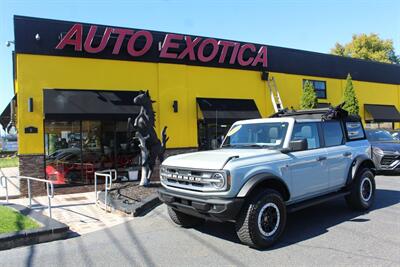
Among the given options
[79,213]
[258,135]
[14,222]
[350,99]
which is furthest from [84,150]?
[350,99]

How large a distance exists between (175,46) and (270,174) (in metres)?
10.5

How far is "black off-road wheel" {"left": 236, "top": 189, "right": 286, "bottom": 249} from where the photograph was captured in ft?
17.6

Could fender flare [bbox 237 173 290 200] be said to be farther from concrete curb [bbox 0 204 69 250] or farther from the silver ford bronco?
concrete curb [bbox 0 204 69 250]

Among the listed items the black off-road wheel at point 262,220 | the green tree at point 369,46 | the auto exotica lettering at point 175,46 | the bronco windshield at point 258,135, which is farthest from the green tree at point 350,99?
the green tree at point 369,46

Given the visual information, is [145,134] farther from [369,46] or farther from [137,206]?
[369,46]

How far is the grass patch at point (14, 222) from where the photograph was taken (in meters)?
6.48

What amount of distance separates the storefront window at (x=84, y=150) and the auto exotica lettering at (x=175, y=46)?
2794mm

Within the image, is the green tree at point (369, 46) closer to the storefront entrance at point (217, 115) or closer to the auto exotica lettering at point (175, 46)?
the auto exotica lettering at point (175, 46)

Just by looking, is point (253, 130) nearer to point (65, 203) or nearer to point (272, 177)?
point (272, 177)

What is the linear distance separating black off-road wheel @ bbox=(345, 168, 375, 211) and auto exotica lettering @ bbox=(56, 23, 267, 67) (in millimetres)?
9668

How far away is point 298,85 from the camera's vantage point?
763 inches

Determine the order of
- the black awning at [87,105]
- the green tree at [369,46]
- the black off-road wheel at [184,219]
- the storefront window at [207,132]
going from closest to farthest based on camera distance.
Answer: the black off-road wheel at [184,219] < the black awning at [87,105] < the storefront window at [207,132] < the green tree at [369,46]

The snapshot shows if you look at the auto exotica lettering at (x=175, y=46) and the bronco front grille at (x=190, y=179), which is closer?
the bronco front grille at (x=190, y=179)

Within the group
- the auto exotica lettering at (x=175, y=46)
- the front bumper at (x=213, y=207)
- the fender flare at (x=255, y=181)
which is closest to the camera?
the front bumper at (x=213, y=207)
